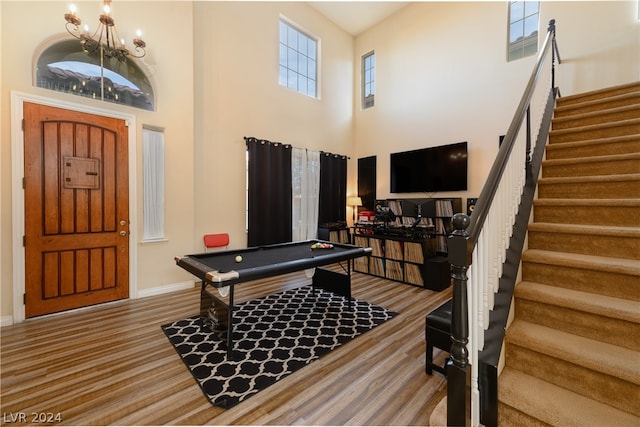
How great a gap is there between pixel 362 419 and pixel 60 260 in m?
3.73

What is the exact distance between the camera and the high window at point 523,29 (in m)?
4.33

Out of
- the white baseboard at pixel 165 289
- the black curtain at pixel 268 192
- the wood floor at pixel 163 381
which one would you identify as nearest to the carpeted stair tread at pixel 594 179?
the wood floor at pixel 163 381

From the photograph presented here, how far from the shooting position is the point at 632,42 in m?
3.54

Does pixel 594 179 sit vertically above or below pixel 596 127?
below

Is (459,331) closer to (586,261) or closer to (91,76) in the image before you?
(586,261)

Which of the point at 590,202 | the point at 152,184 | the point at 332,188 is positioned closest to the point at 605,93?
the point at 590,202

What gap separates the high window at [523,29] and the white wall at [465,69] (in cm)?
A: 11

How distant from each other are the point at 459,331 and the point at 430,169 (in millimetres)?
4619

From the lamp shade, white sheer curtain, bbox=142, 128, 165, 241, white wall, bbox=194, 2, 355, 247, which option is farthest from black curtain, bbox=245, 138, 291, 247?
the lamp shade

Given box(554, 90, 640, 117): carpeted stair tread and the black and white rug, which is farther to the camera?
box(554, 90, 640, 117): carpeted stair tread

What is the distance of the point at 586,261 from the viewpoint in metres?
1.60

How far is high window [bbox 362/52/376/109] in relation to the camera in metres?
6.66

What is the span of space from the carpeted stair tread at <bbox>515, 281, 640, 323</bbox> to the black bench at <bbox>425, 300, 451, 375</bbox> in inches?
20.3

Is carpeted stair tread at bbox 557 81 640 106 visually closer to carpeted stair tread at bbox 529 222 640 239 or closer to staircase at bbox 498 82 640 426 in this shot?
staircase at bbox 498 82 640 426
